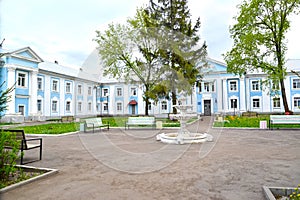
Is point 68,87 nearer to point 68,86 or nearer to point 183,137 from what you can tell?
point 68,86

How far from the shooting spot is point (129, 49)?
24.1m

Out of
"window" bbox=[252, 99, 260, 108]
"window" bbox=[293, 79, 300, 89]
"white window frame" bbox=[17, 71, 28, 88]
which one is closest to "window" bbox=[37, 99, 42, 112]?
"white window frame" bbox=[17, 71, 28, 88]

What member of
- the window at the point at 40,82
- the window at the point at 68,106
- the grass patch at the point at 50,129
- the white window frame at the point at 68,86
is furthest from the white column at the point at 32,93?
the grass patch at the point at 50,129

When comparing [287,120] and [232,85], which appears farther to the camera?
[232,85]

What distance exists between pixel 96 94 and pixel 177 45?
18994mm

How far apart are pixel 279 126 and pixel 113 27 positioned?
18010 mm

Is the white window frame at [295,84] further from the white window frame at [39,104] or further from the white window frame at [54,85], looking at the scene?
the white window frame at [39,104]

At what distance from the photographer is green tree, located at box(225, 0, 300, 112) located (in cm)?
1919

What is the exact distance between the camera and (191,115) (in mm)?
9305

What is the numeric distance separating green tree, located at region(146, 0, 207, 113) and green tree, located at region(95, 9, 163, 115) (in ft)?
5.17

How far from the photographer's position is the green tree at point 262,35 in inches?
755

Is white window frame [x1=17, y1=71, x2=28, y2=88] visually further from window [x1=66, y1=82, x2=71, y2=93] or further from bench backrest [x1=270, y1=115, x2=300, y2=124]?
bench backrest [x1=270, y1=115, x2=300, y2=124]

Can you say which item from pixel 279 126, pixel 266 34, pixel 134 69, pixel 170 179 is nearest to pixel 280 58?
pixel 266 34

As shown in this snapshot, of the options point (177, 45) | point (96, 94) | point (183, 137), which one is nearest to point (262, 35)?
point (177, 45)
